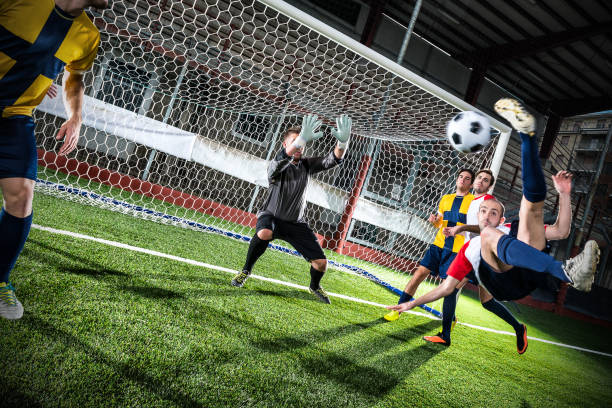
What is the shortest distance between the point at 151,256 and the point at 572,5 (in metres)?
11.1

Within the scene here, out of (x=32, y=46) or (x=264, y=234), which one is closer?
(x=32, y=46)

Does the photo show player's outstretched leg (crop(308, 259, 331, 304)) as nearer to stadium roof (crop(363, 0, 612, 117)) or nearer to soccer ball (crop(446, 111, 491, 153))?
soccer ball (crop(446, 111, 491, 153))

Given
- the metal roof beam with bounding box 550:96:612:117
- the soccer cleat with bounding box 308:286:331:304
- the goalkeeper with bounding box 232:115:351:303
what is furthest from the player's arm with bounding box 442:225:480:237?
the metal roof beam with bounding box 550:96:612:117

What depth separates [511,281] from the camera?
2314 mm

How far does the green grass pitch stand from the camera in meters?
1.31

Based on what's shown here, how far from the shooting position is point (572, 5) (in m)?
8.29

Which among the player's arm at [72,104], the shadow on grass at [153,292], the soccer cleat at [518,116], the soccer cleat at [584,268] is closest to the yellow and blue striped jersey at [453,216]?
the soccer cleat at [584,268]

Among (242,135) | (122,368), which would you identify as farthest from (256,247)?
(242,135)

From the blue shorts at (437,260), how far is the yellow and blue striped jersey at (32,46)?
139 inches

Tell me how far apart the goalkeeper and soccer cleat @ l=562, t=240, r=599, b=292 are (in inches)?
76.5

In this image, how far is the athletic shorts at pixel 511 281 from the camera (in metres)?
2.24

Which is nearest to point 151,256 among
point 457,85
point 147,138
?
point 147,138

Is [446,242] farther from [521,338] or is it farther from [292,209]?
[292,209]

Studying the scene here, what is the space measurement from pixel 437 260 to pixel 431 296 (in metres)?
1.59
